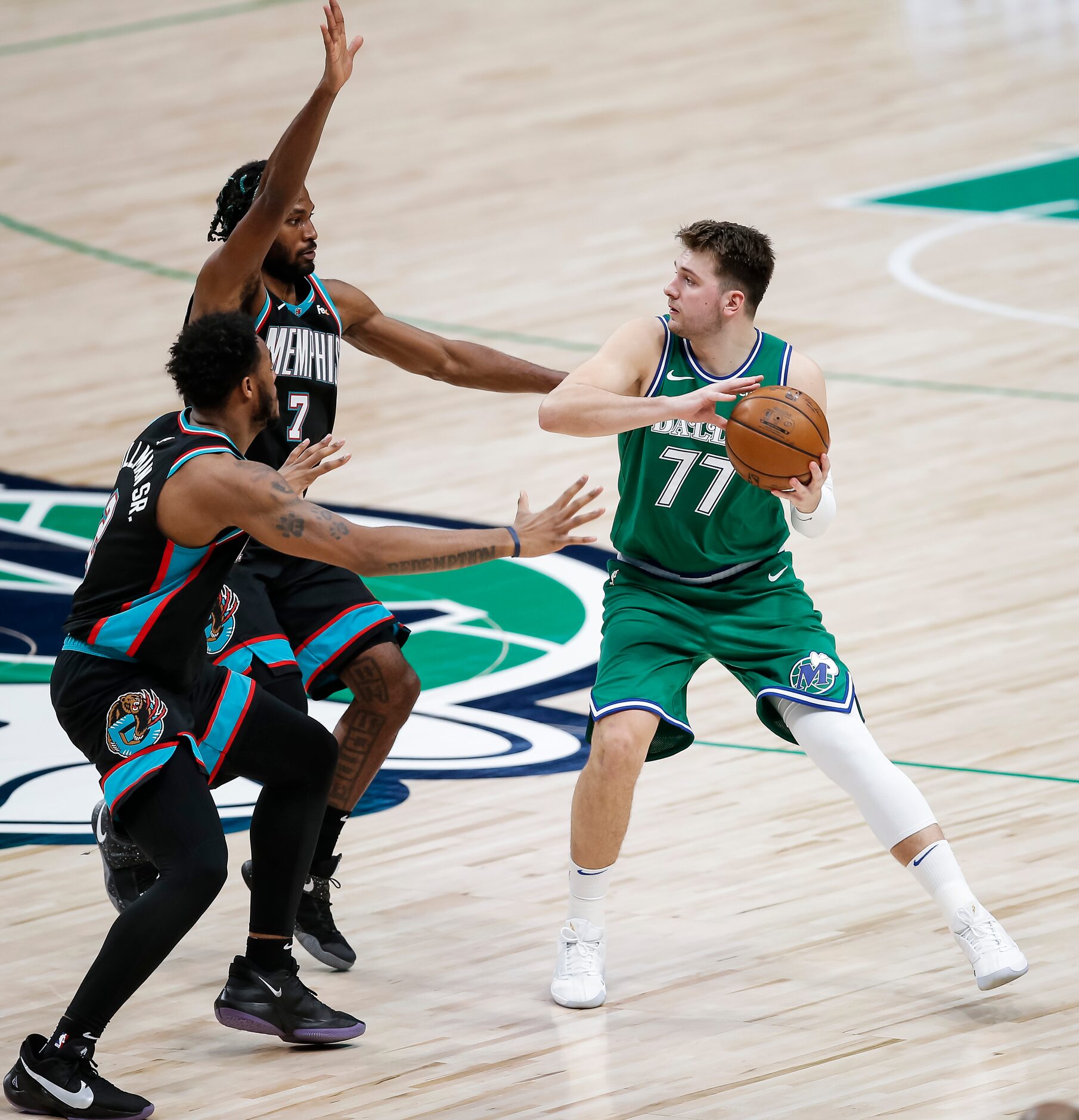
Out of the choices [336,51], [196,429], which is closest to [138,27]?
[336,51]

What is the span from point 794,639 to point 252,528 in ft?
5.02

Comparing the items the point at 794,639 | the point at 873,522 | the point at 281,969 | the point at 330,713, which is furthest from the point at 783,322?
the point at 281,969

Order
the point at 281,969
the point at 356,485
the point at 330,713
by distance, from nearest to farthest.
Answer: the point at 281,969 → the point at 330,713 → the point at 356,485

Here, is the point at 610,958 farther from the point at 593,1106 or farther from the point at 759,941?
the point at 593,1106

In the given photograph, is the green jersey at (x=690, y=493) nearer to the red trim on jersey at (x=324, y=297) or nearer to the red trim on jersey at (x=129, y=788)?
the red trim on jersey at (x=324, y=297)

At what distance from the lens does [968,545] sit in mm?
9070

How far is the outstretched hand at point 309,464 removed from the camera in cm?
503

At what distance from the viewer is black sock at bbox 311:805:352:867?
584cm

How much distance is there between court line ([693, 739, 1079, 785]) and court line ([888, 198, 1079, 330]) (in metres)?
5.32

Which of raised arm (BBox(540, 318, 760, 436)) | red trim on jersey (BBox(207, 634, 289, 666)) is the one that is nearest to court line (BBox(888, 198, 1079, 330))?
raised arm (BBox(540, 318, 760, 436))

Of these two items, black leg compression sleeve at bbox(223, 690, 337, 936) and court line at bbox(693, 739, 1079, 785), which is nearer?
black leg compression sleeve at bbox(223, 690, 337, 936)

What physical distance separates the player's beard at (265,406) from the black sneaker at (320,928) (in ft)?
4.34

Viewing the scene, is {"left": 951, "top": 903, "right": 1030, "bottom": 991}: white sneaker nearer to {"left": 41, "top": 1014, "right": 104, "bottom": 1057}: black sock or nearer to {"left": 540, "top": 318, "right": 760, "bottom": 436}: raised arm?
{"left": 540, "top": 318, "right": 760, "bottom": 436}: raised arm

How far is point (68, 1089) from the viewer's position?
4.76m
